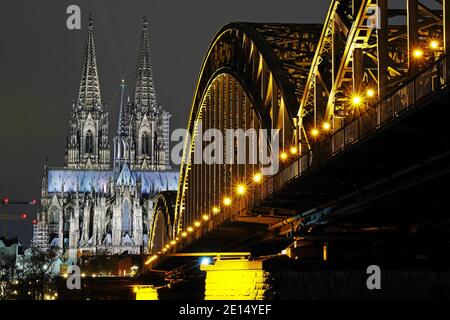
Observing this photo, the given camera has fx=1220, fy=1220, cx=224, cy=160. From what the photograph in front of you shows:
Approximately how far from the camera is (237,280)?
172 feet

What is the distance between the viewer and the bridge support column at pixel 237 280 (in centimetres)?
4879

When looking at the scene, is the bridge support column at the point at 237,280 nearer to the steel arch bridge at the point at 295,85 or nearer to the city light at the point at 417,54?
the steel arch bridge at the point at 295,85

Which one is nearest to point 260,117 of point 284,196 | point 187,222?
point 284,196

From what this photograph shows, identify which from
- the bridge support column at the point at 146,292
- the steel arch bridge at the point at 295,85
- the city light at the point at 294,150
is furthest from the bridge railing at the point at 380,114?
the bridge support column at the point at 146,292

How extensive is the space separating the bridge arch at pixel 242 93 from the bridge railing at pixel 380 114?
38.1 feet

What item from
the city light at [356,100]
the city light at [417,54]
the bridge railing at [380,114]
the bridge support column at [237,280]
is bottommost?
the bridge support column at [237,280]

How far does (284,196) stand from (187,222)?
5875 centimetres

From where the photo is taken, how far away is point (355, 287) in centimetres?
4588

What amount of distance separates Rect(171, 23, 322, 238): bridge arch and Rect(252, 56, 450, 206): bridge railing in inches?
457

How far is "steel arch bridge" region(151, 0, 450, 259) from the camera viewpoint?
3791 cm

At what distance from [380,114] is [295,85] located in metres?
28.0

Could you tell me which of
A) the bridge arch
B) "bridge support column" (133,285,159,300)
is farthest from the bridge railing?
"bridge support column" (133,285,159,300)

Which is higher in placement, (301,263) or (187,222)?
(187,222)
